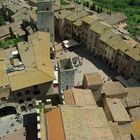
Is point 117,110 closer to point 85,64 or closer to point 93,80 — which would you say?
point 93,80

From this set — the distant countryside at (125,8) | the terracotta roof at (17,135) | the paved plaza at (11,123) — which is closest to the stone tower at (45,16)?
the paved plaza at (11,123)

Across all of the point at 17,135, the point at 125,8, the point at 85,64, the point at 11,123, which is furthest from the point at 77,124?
the point at 125,8

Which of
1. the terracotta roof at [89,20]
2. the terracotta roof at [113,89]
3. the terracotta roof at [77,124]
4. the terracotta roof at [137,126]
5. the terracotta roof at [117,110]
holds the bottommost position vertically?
the terracotta roof at [137,126]

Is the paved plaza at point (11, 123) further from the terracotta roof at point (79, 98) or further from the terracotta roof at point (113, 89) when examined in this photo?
the terracotta roof at point (113, 89)

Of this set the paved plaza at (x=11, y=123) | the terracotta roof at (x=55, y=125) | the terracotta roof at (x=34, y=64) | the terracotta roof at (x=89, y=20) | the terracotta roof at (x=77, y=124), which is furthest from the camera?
the terracotta roof at (x=89, y=20)

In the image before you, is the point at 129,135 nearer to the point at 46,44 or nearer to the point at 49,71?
the point at 49,71

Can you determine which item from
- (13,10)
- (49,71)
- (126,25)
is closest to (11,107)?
(49,71)
